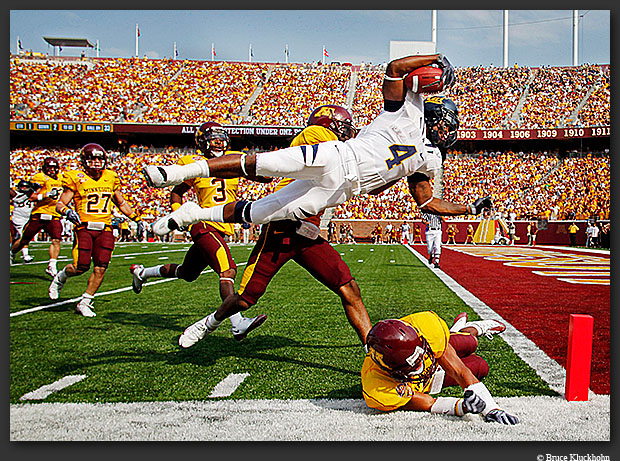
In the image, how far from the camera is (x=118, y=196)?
6258 millimetres

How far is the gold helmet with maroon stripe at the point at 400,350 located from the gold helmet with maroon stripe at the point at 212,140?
256 centimetres

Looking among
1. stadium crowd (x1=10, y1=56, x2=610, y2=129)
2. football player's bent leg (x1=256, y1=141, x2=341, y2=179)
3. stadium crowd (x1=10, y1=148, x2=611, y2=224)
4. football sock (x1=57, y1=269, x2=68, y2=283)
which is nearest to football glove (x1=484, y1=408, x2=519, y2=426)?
football player's bent leg (x1=256, y1=141, x2=341, y2=179)

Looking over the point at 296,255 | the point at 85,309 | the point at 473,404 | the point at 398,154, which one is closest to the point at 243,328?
the point at 296,255

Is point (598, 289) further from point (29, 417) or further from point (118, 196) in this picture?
point (29, 417)

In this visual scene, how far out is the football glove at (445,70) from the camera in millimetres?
3051

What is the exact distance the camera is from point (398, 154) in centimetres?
316

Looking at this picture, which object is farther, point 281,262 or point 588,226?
point 588,226

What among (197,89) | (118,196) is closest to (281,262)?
(118,196)

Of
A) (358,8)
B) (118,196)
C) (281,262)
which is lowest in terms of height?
(281,262)

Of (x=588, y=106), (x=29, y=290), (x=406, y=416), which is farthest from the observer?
(x=588, y=106)

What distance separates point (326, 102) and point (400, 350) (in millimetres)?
30748

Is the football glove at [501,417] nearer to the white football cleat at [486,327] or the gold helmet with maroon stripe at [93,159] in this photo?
the white football cleat at [486,327]

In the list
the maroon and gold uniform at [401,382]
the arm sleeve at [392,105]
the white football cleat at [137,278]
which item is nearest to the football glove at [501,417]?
the maroon and gold uniform at [401,382]

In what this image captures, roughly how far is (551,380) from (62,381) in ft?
10.3
